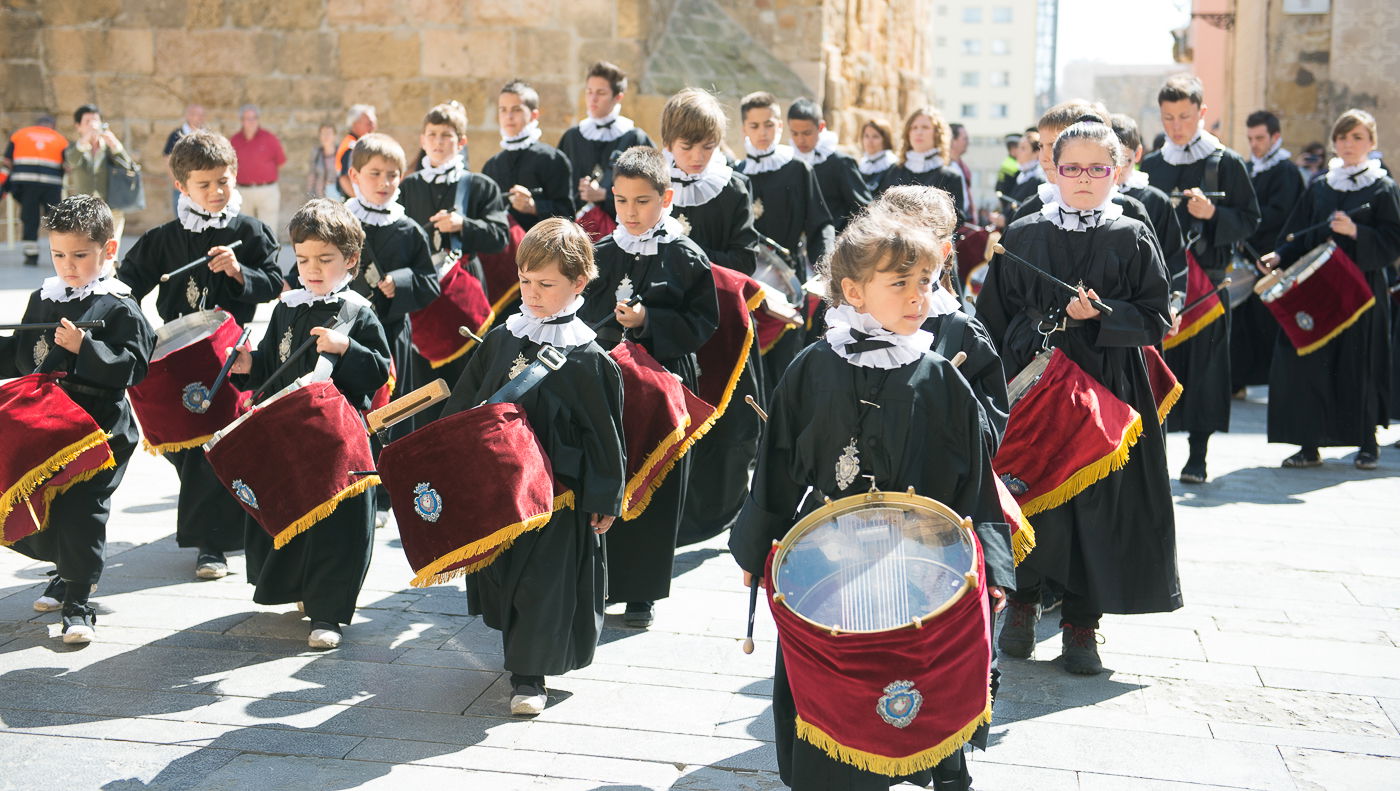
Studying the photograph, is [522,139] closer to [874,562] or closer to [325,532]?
[325,532]

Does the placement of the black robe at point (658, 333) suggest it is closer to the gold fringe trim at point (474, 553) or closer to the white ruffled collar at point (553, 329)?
the white ruffled collar at point (553, 329)

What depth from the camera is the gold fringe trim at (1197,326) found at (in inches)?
310

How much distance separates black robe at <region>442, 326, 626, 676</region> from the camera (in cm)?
456

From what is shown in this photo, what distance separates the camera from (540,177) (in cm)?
871

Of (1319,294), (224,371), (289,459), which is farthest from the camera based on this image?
(1319,294)

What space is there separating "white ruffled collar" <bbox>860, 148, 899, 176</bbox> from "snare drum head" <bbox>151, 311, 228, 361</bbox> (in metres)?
5.92

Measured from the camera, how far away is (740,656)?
5.10m

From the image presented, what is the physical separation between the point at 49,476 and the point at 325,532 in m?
0.94

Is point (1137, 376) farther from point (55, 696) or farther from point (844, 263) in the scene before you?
point (55, 696)

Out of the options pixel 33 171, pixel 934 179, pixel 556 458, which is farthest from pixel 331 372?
pixel 33 171

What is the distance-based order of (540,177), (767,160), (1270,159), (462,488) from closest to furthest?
1. (462,488)
2. (767,160)
3. (540,177)
4. (1270,159)

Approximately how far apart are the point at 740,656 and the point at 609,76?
461 cm

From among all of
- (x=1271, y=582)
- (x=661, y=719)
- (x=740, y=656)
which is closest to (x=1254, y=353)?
(x=1271, y=582)

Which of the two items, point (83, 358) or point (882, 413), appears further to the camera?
point (83, 358)
